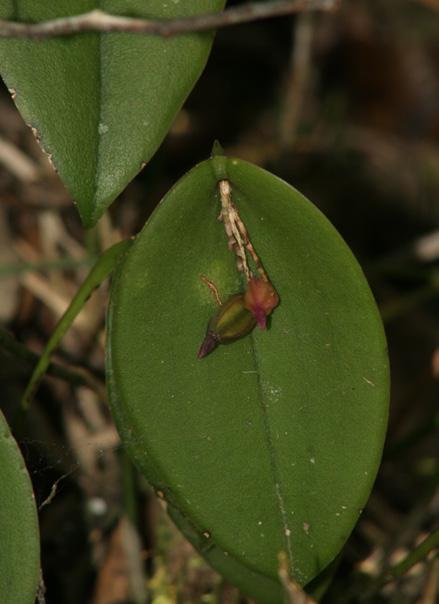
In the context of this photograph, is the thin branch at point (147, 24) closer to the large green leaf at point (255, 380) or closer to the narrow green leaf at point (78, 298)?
the large green leaf at point (255, 380)

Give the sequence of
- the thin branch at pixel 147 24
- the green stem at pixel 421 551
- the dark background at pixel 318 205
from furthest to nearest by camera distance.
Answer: the dark background at pixel 318 205
the green stem at pixel 421 551
the thin branch at pixel 147 24

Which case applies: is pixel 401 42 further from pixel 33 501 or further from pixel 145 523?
pixel 33 501

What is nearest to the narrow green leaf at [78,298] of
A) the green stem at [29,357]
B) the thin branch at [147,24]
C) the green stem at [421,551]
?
the green stem at [29,357]

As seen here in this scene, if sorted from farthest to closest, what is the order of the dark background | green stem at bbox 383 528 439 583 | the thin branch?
the dark background, green stem at bbox 383 528 439 583, the thin branch

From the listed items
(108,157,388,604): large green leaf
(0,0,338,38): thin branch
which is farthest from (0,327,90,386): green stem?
(0,0,338,38): thin branch

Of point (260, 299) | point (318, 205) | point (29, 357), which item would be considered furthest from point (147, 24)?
point (318, 205)

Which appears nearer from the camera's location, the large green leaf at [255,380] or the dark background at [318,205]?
the large green leaf at [255,380]

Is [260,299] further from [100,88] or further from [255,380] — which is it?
[100,88]

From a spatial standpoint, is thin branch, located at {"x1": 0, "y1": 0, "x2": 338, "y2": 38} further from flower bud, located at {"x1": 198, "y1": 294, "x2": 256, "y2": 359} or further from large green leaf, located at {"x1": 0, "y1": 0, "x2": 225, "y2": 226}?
flower bud, located at {"x1": 198, "y1": 294, "x2": 256, "y2": 359}
